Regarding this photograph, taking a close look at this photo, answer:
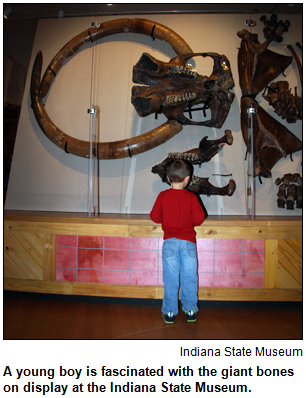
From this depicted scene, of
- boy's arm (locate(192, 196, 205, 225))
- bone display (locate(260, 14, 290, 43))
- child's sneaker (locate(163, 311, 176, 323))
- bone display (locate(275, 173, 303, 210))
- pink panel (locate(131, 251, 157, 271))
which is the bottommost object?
child's sneaker (locate(163, 311, 176, 323))

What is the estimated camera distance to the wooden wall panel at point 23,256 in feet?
7.70

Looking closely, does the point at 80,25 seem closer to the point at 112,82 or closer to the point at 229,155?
the point at 112,82

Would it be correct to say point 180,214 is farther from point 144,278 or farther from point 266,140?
point 266,140

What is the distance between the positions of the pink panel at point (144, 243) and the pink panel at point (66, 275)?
53cm

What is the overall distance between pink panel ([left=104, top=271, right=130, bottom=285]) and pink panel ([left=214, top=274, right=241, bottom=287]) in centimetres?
68

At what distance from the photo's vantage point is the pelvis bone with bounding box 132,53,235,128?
2.59 m

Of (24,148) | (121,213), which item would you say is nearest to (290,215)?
(121,213)

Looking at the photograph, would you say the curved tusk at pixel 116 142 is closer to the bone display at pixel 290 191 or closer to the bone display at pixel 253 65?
the bone display at pixel 253 65

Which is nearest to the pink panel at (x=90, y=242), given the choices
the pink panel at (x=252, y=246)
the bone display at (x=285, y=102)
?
the pink panel at (x=252, y=246)

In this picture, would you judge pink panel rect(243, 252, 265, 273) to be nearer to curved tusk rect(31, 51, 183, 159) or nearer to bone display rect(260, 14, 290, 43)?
curved tusk rect(31, 51, 183, 159)

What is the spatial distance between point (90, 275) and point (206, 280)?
90 cm

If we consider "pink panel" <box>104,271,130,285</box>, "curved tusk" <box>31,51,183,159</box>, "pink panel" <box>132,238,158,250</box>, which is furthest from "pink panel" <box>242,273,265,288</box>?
"curved tusk" <box>31,51,183,159</box>

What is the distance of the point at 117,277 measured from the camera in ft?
7.35

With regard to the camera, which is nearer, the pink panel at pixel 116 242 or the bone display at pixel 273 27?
the pink panel at pixel 116 242
